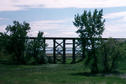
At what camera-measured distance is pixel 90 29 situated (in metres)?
34.2

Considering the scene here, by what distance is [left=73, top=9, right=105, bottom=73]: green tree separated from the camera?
33.8 m

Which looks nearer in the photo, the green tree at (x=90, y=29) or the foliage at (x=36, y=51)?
the green tree at (x=90, y=29)

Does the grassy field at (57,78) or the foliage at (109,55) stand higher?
the foliage at (109,55)

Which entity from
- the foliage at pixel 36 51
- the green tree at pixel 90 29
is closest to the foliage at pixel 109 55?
the green tree at pixel 90 29

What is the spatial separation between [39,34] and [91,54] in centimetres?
2045

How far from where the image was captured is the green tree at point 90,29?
3384 centimetres

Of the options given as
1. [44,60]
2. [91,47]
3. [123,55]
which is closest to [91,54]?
[91,47]

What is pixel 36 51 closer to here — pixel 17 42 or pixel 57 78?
pixel 17 42

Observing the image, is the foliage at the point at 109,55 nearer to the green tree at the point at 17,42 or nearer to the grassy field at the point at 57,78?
the grassy field at the point at 57,78

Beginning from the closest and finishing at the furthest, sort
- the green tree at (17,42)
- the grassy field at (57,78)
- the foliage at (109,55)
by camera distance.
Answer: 1. the grassy field at (57,78)
2. the foliage at (109,55)
3. the green tree at (17,42)

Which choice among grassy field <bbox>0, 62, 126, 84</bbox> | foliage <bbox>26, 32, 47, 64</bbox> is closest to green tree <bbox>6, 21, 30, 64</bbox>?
foliage <bbox>26, 32, 47, 64</bbox>

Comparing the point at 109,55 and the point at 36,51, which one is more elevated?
the point at 36,51

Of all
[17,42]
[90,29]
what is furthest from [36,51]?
[90,29]

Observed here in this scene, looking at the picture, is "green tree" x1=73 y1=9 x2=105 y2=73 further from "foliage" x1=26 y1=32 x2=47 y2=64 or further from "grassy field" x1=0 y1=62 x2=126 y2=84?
"foliage" x1=26 y1=32 x2=47 y2=64
